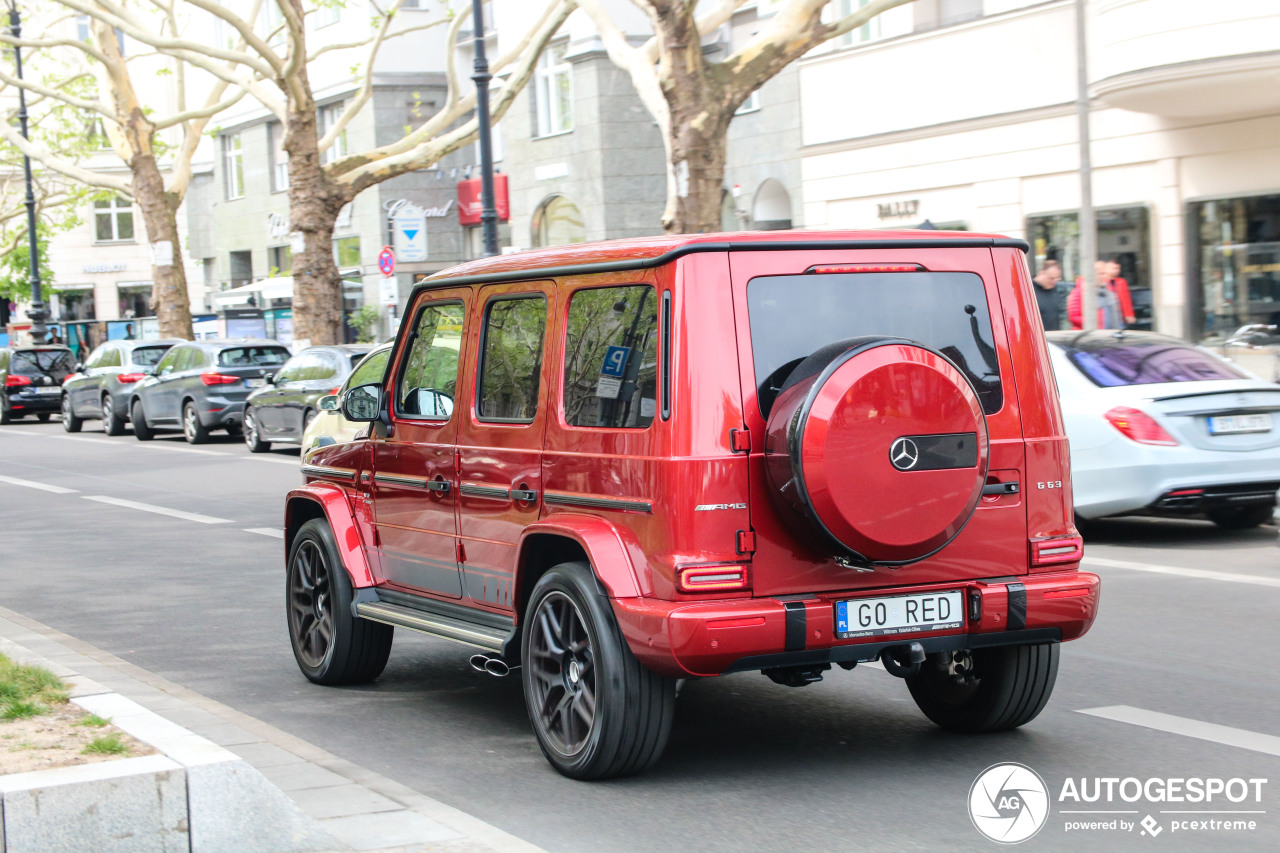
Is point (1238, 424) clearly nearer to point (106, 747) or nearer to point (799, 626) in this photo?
point (799, 626)

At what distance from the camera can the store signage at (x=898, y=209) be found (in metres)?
26.0

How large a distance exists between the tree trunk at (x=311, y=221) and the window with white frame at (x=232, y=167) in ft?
92.5

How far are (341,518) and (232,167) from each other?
170 feet

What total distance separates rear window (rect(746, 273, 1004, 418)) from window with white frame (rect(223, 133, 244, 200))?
2078 inches

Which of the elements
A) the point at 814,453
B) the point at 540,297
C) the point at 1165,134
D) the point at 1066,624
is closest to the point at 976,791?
the point at 1066,624

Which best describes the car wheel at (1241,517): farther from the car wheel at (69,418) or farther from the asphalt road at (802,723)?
the car wheel at (69,418)

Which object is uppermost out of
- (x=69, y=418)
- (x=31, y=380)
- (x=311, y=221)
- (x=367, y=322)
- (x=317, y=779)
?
(x=311, y=221)

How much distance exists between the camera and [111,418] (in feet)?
93.7

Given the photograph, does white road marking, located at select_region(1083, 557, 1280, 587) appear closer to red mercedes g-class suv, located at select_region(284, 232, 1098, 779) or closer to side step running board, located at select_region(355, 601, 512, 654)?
red mercedes g-class suv, located at select_region(284, 232, 1098, 779)

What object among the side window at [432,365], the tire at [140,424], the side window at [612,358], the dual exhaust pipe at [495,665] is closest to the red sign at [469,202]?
the tire at [140,424]

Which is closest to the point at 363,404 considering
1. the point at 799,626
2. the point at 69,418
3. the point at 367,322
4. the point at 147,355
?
the point at 799,626

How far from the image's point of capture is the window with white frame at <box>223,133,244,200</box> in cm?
5609

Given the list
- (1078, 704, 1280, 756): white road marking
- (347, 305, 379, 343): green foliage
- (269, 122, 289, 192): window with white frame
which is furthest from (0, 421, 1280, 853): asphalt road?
(269, 122, 289, 192): window with white frame

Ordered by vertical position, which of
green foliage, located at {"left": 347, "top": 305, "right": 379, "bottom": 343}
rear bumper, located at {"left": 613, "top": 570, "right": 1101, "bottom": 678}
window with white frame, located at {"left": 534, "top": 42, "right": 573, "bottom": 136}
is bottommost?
rear bumper, located at {"left": 613, "top": 570, "right": 1101, "bottom": 678}
